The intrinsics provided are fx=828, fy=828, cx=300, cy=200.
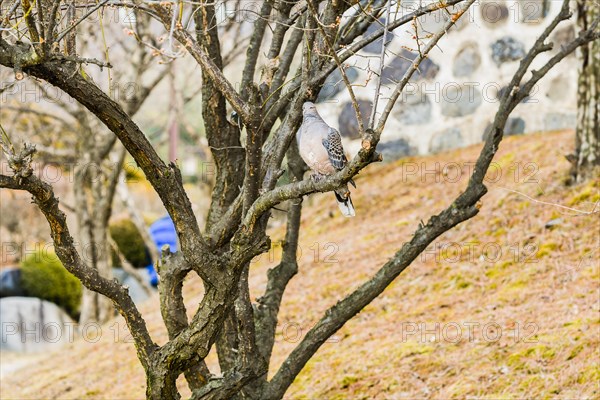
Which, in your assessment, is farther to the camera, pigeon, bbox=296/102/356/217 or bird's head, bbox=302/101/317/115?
bird's head, bbox=302/101/317/115

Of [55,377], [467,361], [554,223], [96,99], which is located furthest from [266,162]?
[55,377]

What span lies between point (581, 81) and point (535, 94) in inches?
68.0

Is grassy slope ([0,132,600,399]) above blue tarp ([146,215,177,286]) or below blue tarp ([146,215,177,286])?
below

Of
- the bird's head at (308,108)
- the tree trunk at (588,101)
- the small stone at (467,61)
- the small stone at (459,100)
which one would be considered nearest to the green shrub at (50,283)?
the small stone at (459,100)

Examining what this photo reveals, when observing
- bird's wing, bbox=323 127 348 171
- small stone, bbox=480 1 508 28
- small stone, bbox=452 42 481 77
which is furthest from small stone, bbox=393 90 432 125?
bird's wing, bbox=323 127 348 171

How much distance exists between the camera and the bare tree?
11.5 feet

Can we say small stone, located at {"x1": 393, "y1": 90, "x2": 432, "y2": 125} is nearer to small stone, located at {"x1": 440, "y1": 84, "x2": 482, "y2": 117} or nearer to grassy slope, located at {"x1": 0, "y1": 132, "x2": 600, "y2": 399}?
small stone, located at {"x1": 440, "y1": 84, "x2": 482, "y2": 117}

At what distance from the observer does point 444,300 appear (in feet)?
22.6

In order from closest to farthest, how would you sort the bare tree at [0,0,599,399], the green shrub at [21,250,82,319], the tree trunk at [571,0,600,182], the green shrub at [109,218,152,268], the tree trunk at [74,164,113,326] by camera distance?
the bare tree at [0,0,599,399] < the tree trunk at [571,0,600,182] < the tree trunk at [74,164,113,326] < the green shrub at [21,250,82,319] < the green shrub at [109,218,152,268]

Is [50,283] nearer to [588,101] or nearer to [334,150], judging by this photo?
[588,101]

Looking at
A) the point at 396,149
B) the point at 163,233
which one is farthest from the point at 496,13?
the point at 163,233

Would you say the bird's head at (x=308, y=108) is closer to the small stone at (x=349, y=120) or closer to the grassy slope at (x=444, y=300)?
the grassy slope at (x=444, y=300)

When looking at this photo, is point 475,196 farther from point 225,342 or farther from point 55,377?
point 55,377

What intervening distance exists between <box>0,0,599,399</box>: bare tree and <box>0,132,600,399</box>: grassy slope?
1.41 metres
